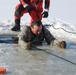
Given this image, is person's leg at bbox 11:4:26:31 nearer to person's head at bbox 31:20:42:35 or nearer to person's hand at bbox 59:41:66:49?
person's head at bbox 31:20:42:35

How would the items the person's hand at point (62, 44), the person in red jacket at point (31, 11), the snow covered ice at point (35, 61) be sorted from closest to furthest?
1. the snow covered ice at point (35, 61)
2. the person's hand at point (62, 44)
3. the person in red jacket at point (31, 11)

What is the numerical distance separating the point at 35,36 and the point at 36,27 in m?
0.32

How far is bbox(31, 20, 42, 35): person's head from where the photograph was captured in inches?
250

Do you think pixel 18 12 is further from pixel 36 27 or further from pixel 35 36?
pixel 36 27

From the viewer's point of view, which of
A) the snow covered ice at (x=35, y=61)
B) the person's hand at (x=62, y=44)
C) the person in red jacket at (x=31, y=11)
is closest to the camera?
the snow covered ice at (x=35, y=61)

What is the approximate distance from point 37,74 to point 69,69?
547 mm

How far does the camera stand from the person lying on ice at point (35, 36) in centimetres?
633

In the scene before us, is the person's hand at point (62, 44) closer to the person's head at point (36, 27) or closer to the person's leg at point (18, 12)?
the person's head at point (36, 27)

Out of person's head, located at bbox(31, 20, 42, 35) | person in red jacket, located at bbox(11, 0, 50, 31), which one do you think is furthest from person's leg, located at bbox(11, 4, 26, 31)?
person's head, located at bbox(31, 20, 42, 35)

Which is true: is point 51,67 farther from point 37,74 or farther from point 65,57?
point 65,57

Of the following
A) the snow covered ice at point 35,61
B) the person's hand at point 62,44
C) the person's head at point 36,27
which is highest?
the person's head at point 36,27

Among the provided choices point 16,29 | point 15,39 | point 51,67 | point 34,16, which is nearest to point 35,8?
point 34,16

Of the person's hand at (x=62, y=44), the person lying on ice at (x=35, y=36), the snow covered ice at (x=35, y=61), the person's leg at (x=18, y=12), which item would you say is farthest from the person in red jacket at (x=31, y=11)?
the person's hand at (x=62, y=44)

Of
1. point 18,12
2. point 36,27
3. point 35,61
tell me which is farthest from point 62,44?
point 18,12
